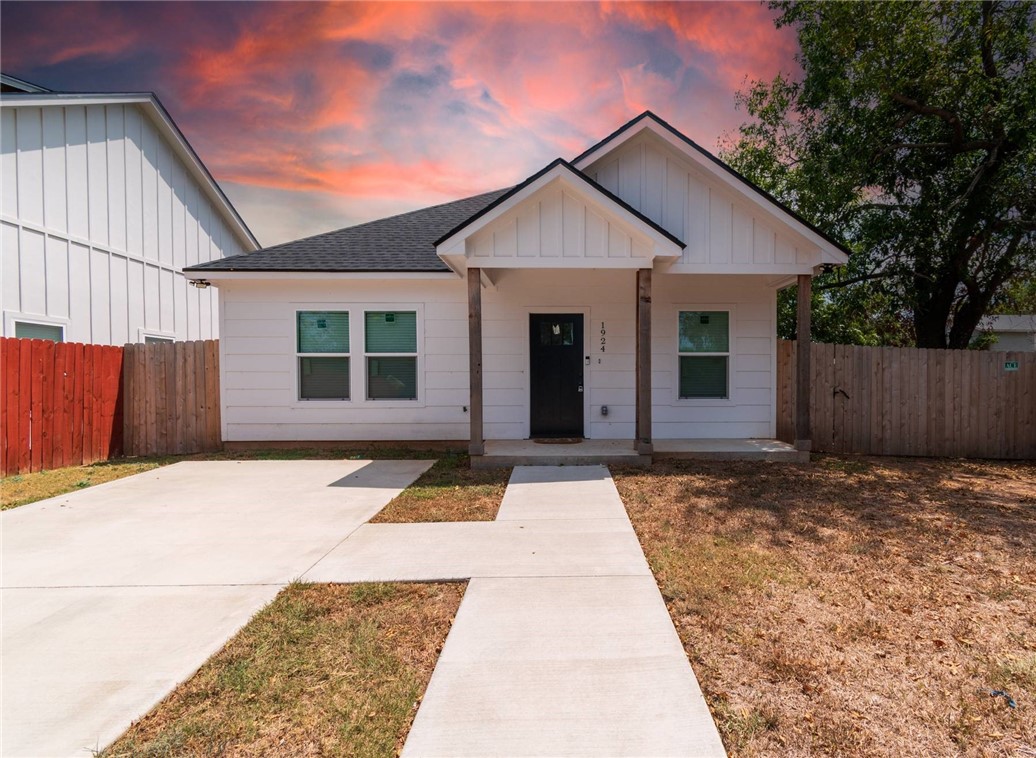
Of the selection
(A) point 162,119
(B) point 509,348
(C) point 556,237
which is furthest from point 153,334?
(C) point 556,237

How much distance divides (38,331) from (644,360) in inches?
430

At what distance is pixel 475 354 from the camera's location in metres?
7.33

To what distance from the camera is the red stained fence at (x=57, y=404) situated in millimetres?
7258

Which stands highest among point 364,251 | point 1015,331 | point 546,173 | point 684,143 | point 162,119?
point 162,119

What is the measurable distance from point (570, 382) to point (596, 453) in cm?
182

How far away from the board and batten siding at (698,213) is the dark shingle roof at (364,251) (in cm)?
299

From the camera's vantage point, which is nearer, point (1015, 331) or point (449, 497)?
point (449, 497)

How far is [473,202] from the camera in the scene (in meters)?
12.0

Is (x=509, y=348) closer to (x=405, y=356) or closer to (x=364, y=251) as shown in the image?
(x=405, y=356)

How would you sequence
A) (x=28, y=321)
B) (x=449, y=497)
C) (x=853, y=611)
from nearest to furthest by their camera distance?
1. (x=853, y=611)
2. (x=449, y=497)
3. (x=28, y=321)

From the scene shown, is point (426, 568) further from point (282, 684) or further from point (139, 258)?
point (139, 258)

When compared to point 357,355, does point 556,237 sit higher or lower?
higher

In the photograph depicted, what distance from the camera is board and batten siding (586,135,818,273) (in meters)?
7.68

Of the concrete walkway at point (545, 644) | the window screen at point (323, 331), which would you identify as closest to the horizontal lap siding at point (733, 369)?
the concrete walkway at point (545, 644)
